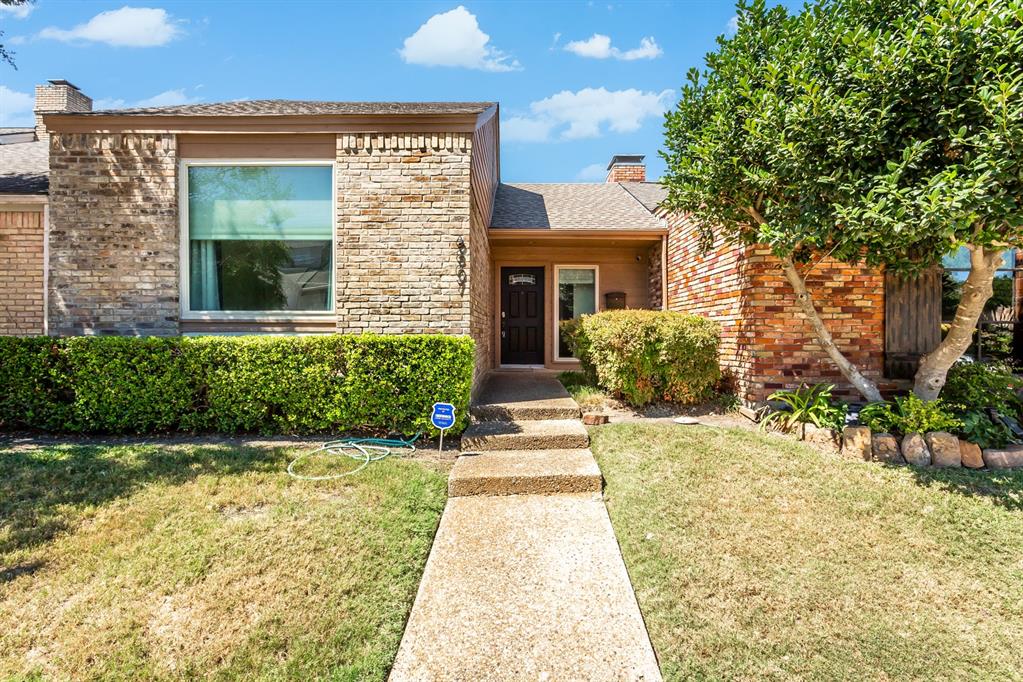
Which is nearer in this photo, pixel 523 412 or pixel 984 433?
pixel 984 433

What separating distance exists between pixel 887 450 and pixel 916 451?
0.72ft

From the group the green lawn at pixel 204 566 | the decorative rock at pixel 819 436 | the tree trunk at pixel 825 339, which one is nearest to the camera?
the green lawn at pixel 204 566

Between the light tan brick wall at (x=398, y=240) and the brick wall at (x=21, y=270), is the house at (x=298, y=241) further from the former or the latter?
the brick wall at (x=21, y=270)

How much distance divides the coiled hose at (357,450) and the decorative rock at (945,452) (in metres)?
4.85

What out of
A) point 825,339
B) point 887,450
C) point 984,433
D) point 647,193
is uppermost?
point 647,193

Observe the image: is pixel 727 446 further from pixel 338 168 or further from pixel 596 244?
pixel 596 244

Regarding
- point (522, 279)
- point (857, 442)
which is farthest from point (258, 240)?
point (857, 442)

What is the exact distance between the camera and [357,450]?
14.8ft

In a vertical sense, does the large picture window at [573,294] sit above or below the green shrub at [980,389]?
above

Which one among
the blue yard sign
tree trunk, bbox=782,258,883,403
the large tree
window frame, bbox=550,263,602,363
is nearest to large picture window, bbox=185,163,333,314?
the blue yard sign

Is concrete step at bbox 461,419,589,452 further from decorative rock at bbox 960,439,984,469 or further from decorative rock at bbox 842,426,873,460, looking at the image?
decorative rock at bbox 960,439,984,469

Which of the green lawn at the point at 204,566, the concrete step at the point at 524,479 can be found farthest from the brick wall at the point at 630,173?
the green lawn at the point at 204,566

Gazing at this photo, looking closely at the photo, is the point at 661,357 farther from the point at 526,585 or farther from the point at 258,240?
the point at 258,240

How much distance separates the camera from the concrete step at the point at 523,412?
17.8 ft
